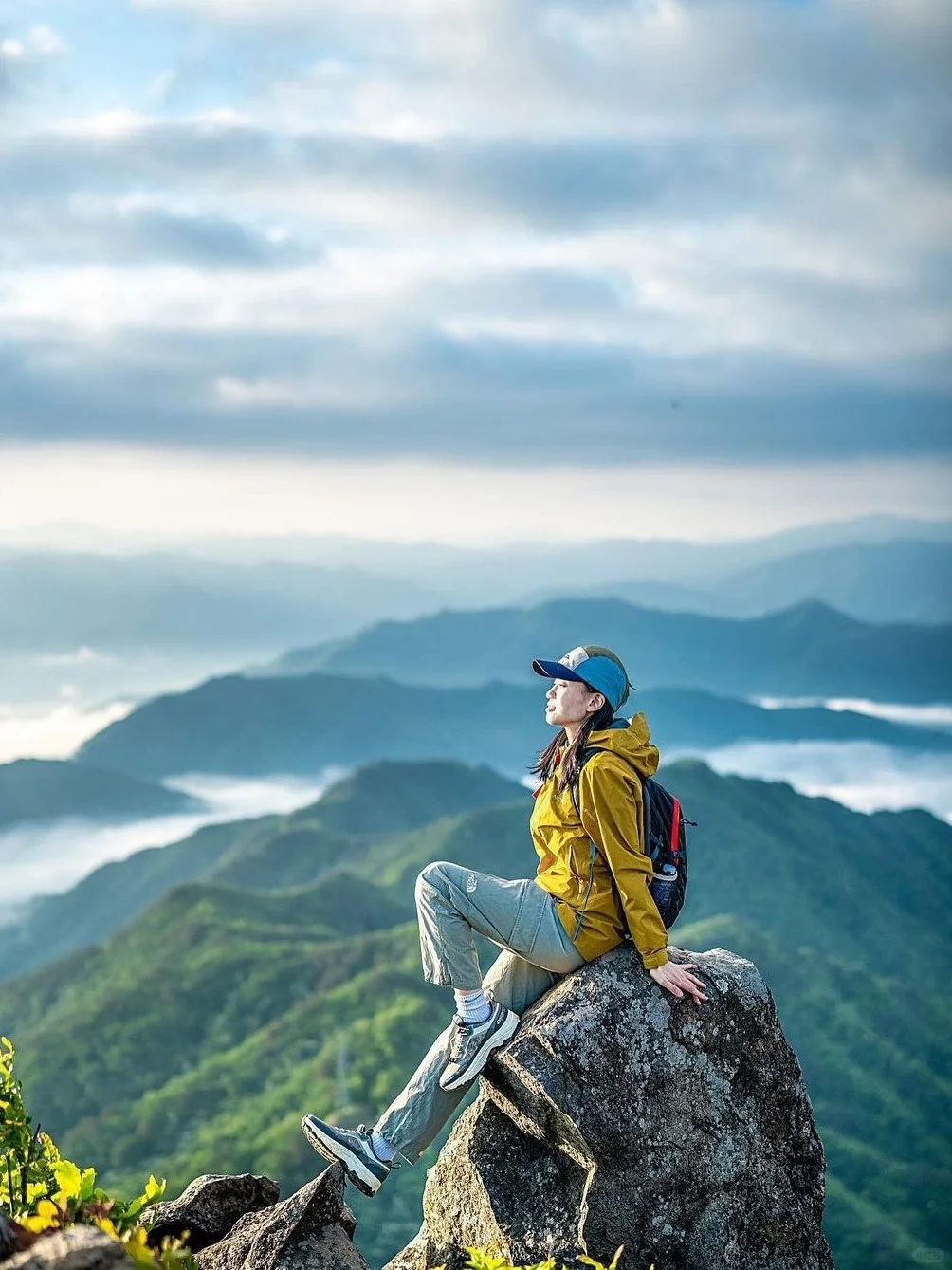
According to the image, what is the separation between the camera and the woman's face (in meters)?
10.1

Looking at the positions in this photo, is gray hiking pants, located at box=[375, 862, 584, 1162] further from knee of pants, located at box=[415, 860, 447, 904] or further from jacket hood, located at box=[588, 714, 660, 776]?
jacket hood, located at box=[588, 714, 660, 776]

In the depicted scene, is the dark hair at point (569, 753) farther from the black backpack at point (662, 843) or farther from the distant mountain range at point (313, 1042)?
the distant mountain range at point (313, 1042)

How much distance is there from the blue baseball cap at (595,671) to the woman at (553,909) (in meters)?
0.01

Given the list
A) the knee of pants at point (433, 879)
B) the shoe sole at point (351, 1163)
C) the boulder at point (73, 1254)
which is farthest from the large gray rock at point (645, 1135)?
the boulder at point (73, 1254)

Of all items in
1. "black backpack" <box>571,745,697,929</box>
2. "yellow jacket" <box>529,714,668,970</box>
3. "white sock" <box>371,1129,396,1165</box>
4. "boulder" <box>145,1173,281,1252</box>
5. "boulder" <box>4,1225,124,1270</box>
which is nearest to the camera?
"boulder" <box>4,1225,124,1270</box>

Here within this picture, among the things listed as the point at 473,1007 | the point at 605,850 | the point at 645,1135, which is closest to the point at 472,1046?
the point at 473,1007

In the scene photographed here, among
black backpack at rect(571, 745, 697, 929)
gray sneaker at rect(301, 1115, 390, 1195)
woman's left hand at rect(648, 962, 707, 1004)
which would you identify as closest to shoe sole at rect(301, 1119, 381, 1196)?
gray sneaker at rect(301, 1115, 390, 1195)

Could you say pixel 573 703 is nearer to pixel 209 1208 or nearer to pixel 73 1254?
pixel 209 1208

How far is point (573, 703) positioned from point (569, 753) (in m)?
0.36

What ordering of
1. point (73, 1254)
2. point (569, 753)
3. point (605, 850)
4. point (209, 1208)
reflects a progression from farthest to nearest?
point (209, 1208) → point (569, 753) → point (605, 850) → point (73, 1254)

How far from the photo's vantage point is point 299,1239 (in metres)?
9.77

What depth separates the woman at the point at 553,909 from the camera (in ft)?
31.9

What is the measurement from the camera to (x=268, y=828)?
653ft

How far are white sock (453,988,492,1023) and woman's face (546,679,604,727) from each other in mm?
2014
